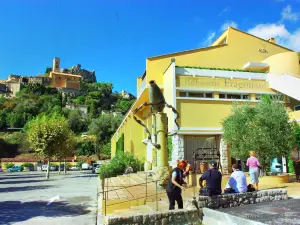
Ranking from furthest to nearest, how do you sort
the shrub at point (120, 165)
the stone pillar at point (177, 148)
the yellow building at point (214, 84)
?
the shrub at point (120, 165)
the yellow building at point (214, 84)
the stone pillar at point (177, 148)

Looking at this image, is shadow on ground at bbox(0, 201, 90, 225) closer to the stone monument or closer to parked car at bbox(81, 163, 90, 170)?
the stone monument

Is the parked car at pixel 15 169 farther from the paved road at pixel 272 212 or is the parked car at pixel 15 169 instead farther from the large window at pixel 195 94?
the paved road at pixel 272 212

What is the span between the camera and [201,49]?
2312 cm

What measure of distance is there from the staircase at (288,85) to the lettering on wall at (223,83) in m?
0.86

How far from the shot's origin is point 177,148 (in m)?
18.7

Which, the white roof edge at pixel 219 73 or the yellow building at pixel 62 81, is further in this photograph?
the yellow building at pixel 62 81

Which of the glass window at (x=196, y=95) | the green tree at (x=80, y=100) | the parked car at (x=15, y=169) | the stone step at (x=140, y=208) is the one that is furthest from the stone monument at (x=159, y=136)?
the green tree at (x=80, y=100)

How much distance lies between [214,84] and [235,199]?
45.3 feet

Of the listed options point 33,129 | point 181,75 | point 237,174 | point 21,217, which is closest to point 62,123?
point 33,129

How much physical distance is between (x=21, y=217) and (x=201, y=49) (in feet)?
58.8

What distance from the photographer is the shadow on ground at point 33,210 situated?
9.63 meters

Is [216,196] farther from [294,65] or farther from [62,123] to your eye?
[62,123]

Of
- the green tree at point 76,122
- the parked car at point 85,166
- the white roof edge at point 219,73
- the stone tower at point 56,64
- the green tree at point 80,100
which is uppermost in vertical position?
the stone tower at point 56,64

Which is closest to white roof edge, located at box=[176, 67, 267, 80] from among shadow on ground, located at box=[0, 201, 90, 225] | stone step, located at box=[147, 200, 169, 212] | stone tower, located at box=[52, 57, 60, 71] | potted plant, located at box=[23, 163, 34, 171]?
shadow on ground, located at box=[0, 201, 90, 225]
